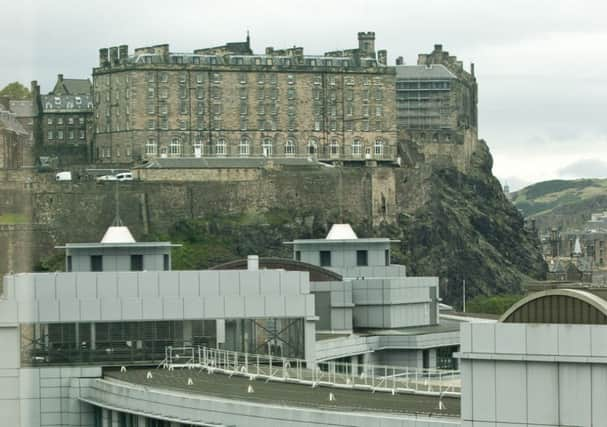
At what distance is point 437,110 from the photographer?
5886 inches

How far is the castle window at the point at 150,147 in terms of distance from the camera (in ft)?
420

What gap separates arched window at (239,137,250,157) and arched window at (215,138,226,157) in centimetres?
133

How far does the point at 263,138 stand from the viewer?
131875 millimetres

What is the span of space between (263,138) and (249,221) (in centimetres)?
627

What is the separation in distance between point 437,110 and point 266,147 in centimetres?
2140

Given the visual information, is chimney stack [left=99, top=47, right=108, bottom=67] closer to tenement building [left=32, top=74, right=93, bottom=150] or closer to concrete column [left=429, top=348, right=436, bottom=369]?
tenement building [left=32, top=74, right=93, bottom=150]

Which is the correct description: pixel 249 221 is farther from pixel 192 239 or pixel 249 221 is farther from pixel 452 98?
pixel 452 98

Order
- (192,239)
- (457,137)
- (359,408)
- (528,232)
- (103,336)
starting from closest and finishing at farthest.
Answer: (359,408)
(103,336)
(192,239)
(457,137)
(528,232)

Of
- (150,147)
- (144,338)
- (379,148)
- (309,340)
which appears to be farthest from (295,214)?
(144,338)

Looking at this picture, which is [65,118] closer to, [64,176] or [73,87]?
[73,87]

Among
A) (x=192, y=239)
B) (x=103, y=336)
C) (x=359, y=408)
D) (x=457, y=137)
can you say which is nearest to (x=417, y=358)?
(x=103, y=336)

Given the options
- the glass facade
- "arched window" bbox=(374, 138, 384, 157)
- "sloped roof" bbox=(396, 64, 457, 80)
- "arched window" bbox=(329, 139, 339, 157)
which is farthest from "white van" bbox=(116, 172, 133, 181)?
the glass facade

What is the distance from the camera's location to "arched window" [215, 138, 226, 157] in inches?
5123

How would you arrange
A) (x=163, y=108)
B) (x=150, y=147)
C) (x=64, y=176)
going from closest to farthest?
(x=64, y=176), (x=150, y=147), (x=163, y=108)
